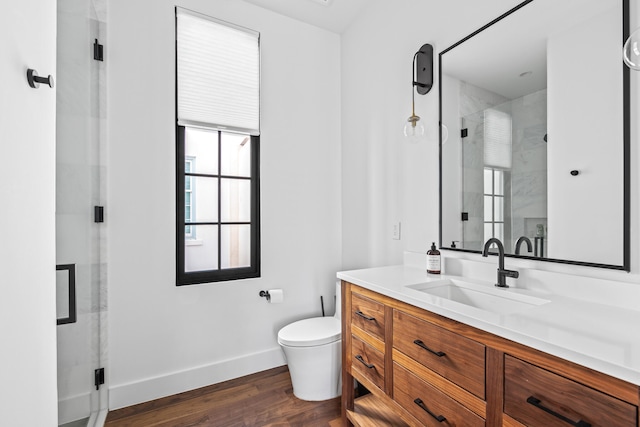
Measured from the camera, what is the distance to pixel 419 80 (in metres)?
1.79

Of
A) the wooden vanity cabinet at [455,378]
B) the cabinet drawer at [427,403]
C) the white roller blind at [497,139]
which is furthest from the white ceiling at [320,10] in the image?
the cabinet drawer at [427,403]

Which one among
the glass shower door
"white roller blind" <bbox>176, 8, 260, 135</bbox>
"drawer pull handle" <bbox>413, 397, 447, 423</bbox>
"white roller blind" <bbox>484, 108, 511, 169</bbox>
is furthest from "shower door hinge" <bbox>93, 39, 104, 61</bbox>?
"drawer pull handle" <bbox>413, 397, 447, 423</bbox>

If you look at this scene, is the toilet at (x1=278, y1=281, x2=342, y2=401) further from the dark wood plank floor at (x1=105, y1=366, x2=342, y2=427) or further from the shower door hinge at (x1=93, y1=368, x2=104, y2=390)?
the shower door hinge at (x1=93, y1=368, x2=104, y2=390)

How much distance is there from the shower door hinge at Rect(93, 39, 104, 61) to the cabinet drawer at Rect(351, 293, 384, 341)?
1.95m

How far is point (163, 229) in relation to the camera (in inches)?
76.6

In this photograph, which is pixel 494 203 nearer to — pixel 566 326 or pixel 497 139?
pixel 497 139

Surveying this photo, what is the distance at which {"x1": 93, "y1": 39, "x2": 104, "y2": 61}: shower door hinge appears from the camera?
1717mm

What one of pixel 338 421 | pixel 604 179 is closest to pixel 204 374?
pixel 338 421

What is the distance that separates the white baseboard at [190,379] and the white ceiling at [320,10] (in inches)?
99.9

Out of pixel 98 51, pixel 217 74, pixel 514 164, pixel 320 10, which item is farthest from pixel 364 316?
pixel 320 10

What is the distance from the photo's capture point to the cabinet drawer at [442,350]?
0.92 metres

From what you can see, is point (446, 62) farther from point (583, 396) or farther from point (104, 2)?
point (104, 2)

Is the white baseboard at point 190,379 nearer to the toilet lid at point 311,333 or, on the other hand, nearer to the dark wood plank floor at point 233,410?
the dark wood plank floor at point 233,410

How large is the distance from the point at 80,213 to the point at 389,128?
6.10 feet
